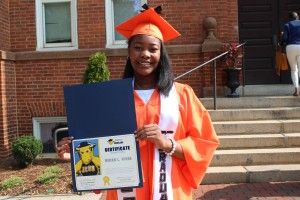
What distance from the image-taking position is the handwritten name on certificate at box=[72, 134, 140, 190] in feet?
6.54

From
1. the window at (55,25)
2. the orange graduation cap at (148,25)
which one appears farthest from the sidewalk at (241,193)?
the window at (55,25)

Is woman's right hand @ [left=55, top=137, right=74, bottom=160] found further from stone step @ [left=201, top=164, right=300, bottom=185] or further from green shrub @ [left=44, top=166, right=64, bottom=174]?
green shrub @ [left=44, top=166, right=64, bottom=174]

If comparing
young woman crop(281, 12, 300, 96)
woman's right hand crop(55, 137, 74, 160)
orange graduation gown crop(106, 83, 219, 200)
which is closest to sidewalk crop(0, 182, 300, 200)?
young woman crop(281, 12, 300, 96)

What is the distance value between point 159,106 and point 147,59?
0.91 feet

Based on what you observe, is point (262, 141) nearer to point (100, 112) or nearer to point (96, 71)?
point (96, 71)

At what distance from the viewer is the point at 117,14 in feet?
27.4

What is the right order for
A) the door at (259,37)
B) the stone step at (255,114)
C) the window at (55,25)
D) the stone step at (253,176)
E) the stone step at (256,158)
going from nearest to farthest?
the stone step at (253,176), the stone step at (256,158), the stone step at (255,114), the window at (55,25), the door at (259,37)

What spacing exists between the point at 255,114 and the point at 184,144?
531 centimetres

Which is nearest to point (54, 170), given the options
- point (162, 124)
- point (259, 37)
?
point (162, 124)

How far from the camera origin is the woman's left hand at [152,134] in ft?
6.28

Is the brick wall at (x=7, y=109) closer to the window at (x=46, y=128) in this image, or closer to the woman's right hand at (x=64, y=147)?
the window at (x=46, y=128)

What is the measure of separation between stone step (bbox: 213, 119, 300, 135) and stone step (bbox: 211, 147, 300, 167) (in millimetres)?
661

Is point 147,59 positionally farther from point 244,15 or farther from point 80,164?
point 244,15

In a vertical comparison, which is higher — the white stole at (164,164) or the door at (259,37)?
the door at (259,37)
